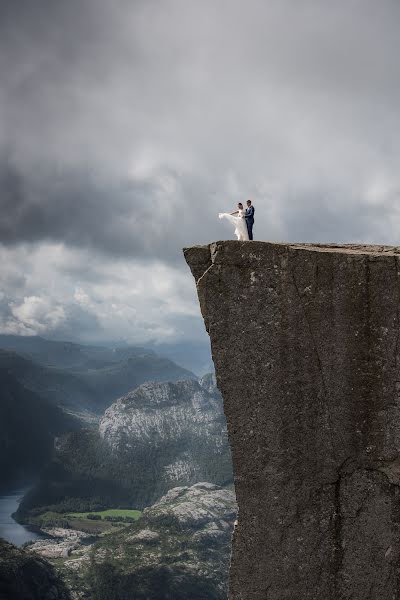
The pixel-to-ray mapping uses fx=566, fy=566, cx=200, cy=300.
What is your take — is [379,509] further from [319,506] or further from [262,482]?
[262,482]

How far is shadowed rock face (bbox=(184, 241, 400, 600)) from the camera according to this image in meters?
9.89

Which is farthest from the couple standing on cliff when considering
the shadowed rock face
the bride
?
the shadowed rock face

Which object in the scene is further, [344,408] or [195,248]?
[195,248]

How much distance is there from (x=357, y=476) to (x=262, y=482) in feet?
5.50

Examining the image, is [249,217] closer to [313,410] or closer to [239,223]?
[239,223]

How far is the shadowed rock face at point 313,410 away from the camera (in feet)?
32.4

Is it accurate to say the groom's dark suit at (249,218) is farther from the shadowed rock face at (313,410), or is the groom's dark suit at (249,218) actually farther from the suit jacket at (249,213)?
the shadowed rock face at (313,410)

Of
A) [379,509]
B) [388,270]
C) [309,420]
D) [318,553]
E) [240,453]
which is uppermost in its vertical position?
[388,270]

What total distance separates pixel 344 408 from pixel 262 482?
1969 millimetres

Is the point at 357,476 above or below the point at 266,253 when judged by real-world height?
below

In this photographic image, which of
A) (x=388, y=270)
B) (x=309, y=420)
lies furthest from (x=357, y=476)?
(x=388, y=270)

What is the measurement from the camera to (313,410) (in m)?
9.97

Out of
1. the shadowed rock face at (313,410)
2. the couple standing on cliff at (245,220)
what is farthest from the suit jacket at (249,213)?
the shadowed rock face at (313,410)

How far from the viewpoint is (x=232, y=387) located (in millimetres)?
10094
